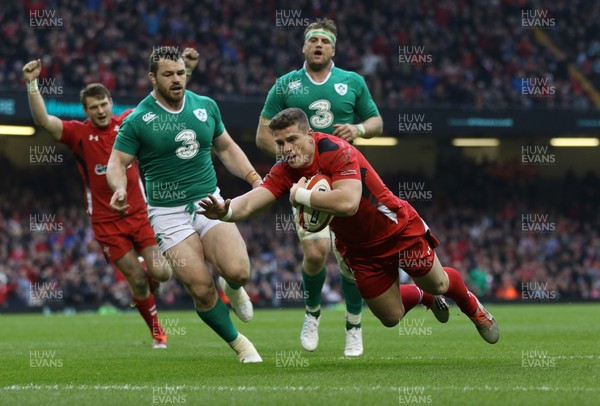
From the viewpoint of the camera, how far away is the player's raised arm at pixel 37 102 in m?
10.5

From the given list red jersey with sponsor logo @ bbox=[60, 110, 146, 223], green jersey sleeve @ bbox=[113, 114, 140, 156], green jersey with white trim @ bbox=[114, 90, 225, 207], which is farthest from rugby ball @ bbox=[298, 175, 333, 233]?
red jersey with sponsor logo @ bbox=[60, 110, 146, 223]

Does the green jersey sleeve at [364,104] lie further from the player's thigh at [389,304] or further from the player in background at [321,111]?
the player's thigh at [389,304]

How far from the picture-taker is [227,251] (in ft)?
29.7

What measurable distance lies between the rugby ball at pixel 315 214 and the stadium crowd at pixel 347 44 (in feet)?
62.8

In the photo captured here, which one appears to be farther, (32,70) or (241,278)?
(32,70)

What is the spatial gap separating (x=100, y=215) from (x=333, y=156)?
489 cm

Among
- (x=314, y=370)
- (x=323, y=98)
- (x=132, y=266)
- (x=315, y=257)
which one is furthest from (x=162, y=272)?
(x=314, y=370)

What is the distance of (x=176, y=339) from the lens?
13305mm

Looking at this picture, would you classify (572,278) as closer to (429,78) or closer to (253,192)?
(429,78)

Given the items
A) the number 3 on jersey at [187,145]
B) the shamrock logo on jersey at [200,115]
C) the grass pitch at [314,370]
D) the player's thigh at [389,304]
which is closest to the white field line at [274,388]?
the grass pitch at [314,370]

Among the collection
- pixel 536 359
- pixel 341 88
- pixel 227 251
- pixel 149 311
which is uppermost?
pixel 341 88

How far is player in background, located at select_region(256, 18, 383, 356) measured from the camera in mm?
10117

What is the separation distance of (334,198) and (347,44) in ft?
78.7

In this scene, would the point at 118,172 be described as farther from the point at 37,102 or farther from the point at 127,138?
the point at 37,102
